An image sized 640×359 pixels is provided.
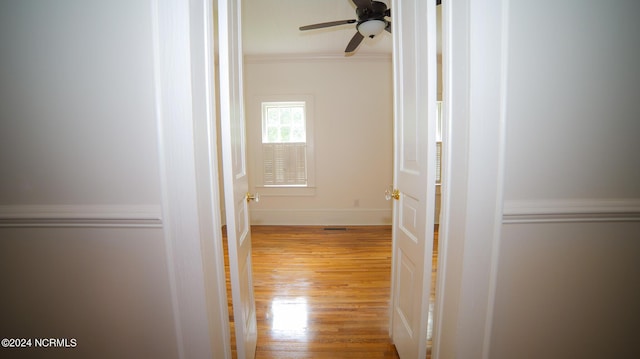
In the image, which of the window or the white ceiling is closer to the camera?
the white ceiling

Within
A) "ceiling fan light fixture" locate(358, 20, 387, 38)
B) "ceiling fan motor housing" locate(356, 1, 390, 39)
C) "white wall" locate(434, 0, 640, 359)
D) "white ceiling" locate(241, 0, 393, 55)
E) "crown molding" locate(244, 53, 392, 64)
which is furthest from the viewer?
"crown molding" locate(244, 53, 392, 64)

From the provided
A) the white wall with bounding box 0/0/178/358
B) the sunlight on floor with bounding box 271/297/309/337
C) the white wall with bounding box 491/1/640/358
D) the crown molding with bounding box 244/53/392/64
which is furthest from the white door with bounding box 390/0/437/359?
the crown molding with bounding box 244/53/392/64

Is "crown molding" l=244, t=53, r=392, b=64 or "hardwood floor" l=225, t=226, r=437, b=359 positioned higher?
"crown molding" l=244, t=53, r=392, b=64

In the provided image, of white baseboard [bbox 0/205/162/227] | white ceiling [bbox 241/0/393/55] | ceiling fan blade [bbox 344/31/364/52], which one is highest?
white ceiling [bbox 241/0/393/55]

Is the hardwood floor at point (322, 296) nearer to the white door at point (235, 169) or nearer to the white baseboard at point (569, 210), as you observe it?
the white door at point (235, 169)

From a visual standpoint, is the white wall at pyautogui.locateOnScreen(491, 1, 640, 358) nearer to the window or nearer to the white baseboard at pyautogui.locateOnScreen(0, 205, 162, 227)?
the white baseboard at pyautogui.locateOnScreen(0, 205, 162, 227)

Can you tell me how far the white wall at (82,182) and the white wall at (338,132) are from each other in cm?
311

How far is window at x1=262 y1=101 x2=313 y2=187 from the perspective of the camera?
4211 millimetres

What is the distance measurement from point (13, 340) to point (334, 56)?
14.4 feet

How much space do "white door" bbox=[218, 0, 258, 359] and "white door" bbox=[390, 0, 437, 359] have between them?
86cm

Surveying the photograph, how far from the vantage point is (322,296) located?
6.93ft

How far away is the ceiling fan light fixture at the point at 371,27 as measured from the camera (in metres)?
2.18

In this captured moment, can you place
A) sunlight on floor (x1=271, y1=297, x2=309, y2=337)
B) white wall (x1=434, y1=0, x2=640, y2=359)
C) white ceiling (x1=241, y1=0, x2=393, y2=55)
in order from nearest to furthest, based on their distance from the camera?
white wall (x1=434, y1=0, x2=640, y2=359)
sunlight on floor (x1=271, y1=297, x2=309, y2=337)
white ceiling (x1=241, y1=0, x2=393, y2=55)

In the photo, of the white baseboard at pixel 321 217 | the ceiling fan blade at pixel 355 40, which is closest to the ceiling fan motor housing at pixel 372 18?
the ceiling fan blade at pixel 355 40
